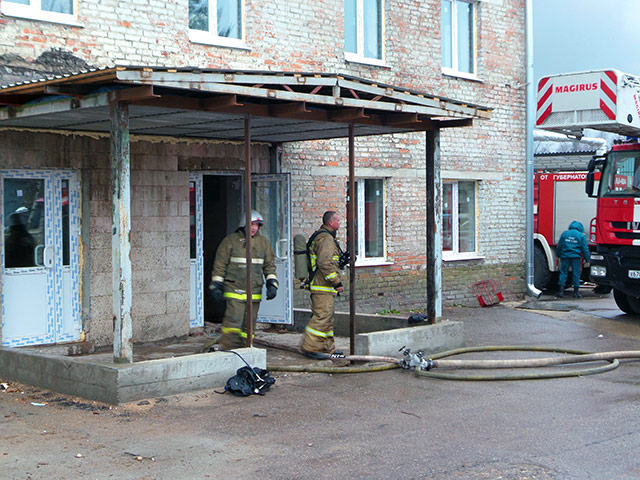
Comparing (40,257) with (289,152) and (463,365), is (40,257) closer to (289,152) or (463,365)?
(289,152)

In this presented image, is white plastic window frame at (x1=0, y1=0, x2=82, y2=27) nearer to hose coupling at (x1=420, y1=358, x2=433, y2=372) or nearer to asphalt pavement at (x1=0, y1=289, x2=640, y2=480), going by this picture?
asphalt pavement at (x1=0, y1=289, x2=640, y2=480)

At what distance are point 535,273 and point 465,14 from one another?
6.23 metres

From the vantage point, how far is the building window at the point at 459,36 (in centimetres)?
1586

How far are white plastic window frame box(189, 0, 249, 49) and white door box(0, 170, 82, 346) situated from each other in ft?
8.94

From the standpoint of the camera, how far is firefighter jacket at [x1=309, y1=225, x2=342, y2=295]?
10102 mm

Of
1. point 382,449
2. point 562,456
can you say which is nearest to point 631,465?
point 562,456

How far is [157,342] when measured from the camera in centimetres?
1118

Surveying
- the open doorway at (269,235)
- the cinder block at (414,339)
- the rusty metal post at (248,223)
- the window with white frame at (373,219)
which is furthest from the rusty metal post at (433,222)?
the window with white frame at (373,219)

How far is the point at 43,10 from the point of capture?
10.1 metres

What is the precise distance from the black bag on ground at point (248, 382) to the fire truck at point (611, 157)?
7486mm

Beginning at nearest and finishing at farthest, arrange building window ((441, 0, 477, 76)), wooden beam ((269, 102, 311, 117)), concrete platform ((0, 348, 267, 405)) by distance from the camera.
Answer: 1. concrete platform ((0, 348, 267, 405))
2. wooden beam ((269, 102, 311, 117))
3. building window ((441, 0, 477, 76))

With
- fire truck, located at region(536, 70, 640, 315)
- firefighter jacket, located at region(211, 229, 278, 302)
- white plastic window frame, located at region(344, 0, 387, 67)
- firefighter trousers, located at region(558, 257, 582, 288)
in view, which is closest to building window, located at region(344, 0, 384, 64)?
white plastic window frame, located at region(344, 0, 387, 67)

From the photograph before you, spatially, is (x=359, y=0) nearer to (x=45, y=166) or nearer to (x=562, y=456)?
(x=45, y=166)

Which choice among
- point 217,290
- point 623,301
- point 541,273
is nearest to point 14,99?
point 217,290
